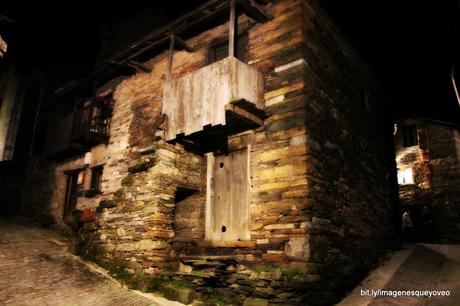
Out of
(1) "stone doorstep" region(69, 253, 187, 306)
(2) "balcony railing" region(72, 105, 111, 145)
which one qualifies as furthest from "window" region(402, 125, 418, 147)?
(1) "stone doorstep" region(69, 253, 187, 306)

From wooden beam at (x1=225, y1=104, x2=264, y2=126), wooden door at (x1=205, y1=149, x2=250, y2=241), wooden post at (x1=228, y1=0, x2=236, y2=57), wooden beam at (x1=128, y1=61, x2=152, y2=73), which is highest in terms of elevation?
wooden beam at (x1=128, y1=61, x2=152, y2=73)

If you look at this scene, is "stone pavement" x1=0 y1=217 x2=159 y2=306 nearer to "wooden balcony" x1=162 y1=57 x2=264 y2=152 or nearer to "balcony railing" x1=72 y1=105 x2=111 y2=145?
"balcony railing" x1=72 y1=105 x2=111 y2=145

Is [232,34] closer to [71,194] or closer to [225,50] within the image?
[225,50]

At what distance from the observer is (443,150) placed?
48.6 ft

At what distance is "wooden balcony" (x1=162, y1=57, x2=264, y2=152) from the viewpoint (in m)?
6.71

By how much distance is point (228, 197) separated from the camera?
7.38 m

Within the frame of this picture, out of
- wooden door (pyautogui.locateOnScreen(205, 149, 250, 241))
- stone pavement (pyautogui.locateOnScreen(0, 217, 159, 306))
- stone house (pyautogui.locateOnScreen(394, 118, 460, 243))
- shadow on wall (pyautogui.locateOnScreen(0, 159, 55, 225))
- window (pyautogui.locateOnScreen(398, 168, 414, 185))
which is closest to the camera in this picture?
stone pavement (pyautogui.locateOnScreen(0, 217, 159, 306))

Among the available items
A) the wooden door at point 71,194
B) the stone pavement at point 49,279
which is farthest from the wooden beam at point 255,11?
the wooden door at point 71,194

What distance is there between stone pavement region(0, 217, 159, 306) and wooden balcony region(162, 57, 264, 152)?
11.7 feet

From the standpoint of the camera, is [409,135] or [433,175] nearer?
[433,175]

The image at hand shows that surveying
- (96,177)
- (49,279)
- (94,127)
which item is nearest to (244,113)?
(49,279)

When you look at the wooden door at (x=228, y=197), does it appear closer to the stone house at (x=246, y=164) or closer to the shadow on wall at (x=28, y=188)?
the stone house at (x=246, y=164)

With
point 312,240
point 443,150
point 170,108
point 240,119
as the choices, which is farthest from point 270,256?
point 443,150

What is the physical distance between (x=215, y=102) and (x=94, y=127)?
582cm
